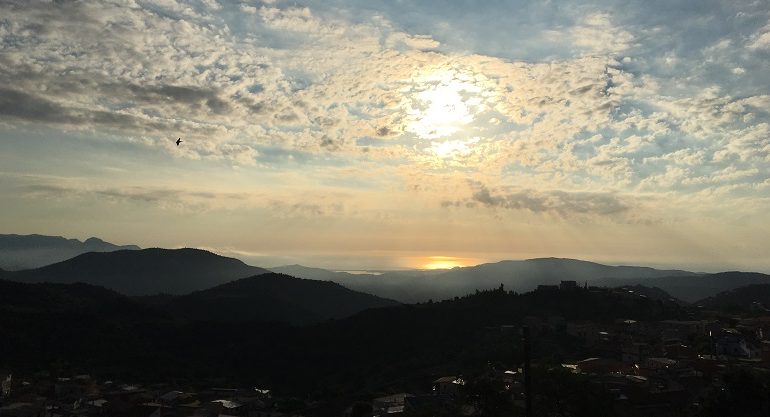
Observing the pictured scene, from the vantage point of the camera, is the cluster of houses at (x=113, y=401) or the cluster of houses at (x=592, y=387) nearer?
the cluster of houses at (x=592, y=387)

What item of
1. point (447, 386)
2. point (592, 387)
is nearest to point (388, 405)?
point (447, 386)

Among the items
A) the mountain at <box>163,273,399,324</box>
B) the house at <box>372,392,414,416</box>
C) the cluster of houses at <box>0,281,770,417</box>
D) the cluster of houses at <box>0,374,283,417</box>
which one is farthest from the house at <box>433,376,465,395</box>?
the mountain at <box>163,273,399,324</box>

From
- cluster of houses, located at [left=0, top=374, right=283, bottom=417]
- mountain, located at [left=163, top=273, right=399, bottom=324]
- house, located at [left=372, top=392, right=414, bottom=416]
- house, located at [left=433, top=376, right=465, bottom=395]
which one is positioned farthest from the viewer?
mountain, located at [left=163, top=273, right=399, bottom=324]

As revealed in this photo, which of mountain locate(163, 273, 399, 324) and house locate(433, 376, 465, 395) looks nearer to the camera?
house locate(433, 376, 465, 395)

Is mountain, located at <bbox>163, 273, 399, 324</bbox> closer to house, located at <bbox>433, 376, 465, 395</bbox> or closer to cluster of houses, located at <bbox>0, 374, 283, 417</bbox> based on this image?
cluster of houses, located at <bbox>0, 374, 283, 417</bbox>

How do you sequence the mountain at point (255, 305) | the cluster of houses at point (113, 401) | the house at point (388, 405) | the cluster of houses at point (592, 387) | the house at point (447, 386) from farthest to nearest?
the mountain at point (255, 305) < the house at point (447, 386) < the cluster of houses at point (113, 401) < the house at point (388, 405) < the cluster of houses at point (592, 387)

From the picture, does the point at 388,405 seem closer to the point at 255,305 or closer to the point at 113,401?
the point at 113,401

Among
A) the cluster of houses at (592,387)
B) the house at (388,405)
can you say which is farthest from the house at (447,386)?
the house at (388,405)

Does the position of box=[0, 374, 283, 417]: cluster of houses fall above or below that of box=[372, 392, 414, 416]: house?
below

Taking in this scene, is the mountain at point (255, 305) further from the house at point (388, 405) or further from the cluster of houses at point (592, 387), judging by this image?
the house at point (388, 405)

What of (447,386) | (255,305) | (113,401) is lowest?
(113,401)

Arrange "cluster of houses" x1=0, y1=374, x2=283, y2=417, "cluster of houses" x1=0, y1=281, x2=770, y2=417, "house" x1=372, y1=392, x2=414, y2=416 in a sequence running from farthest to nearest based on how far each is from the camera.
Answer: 1. "cluster of houses" x1=0, y1=374, x2=283, y2=417
2. "house" x1=372, y1=392, x2=414, y2=416
3. "cluster of houses" x1=0, y1=281, x2=770, y2=417
